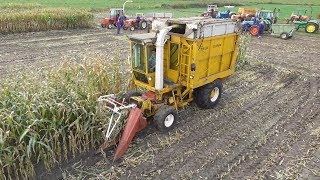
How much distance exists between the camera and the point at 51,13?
60.6 ft

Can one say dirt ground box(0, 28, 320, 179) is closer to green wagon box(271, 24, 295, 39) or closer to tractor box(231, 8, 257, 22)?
green wagon box(271, 24, 295, 39)

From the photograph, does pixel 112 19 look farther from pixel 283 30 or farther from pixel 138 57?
pixel 138 57

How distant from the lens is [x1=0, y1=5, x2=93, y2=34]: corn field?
16656 mm

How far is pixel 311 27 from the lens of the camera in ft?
67.1

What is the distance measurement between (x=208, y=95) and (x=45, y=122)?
13.2 feet

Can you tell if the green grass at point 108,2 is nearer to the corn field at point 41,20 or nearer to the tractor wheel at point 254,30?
the corn field at point 41,20

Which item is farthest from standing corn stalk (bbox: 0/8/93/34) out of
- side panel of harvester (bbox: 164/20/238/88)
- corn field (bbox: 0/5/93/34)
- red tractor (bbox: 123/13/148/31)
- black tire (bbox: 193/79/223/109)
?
black tire (bbox: 193/79/223/109)

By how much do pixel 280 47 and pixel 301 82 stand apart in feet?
20.3

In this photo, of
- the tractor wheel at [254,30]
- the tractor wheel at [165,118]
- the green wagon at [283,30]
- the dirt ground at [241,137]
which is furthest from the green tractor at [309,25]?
the tractor wheel at [165,118]

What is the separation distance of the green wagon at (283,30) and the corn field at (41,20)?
12.1 m

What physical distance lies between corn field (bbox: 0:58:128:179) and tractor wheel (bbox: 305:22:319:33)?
62.0 feet

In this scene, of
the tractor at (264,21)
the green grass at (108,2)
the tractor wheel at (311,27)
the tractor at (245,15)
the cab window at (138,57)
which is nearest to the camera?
the cab window at (138,57)

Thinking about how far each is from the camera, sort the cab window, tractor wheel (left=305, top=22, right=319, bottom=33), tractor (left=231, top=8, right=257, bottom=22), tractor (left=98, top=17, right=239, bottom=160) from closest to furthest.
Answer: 1. tractor (left=98, top=17, right=239, bottom=160)
2. the cab window
3. tractor wheel (left=305, top=22, right=319, bottom=33)
4. tractor (left=231, top=8, right=257, bottom=22)

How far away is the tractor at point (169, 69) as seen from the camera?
6.08 meters
